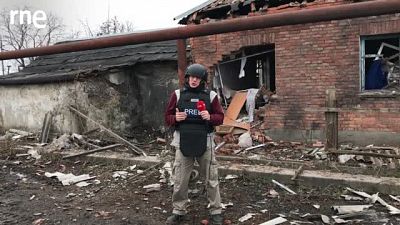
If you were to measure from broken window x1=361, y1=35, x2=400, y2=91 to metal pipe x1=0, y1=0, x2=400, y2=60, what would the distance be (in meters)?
7.16

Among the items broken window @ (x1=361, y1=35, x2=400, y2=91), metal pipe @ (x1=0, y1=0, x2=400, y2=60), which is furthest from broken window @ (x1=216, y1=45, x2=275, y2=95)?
metal pipe @ (x1=0, y1=0, x2=400, y2=60)

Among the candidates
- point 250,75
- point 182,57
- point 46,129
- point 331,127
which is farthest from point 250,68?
point 182,57

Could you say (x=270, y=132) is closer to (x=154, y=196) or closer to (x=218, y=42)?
(x=218, y=42)

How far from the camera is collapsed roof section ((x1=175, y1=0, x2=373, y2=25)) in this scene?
10.6m

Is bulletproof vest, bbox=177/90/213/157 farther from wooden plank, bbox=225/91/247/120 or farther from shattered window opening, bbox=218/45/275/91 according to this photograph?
shattered window opening, bbox=218/45/275/91

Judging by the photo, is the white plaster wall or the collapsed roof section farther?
the white plaster wall

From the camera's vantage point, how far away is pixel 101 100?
11898mm

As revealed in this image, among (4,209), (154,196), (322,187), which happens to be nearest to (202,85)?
(154,196)

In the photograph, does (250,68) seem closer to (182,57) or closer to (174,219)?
(182,57)

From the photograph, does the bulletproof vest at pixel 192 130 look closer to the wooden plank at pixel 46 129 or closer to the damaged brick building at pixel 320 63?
the damaged brick building at pixel 320 63

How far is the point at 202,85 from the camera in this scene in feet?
14.2

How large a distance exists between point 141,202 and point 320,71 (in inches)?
268

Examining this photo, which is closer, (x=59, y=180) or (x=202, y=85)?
(x=202, y=85)

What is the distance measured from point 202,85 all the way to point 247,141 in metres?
6.39
